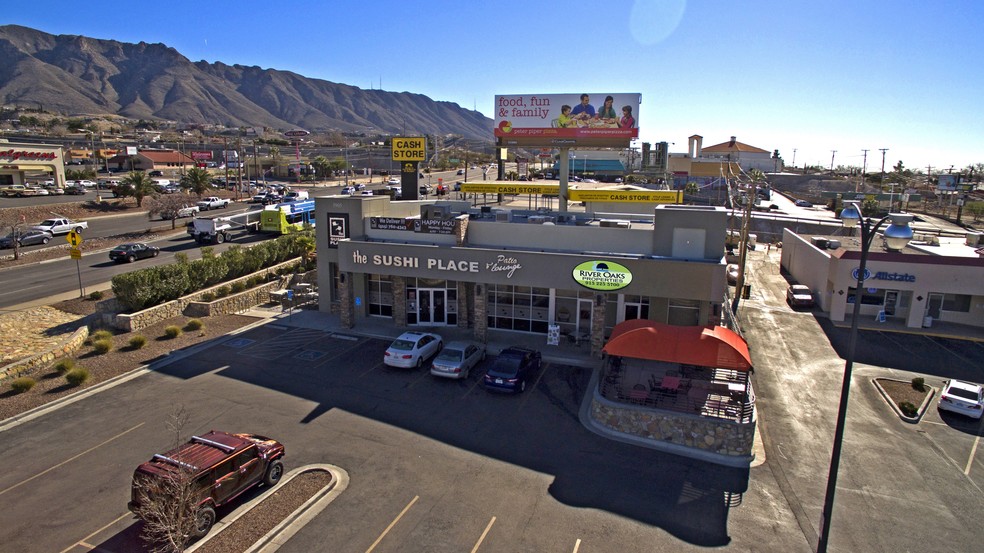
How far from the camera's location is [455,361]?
22.2 metres

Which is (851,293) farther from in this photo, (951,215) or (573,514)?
(951,215)

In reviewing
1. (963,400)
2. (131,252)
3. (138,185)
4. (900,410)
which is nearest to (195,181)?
(138,185)

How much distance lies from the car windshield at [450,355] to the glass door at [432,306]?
592cm

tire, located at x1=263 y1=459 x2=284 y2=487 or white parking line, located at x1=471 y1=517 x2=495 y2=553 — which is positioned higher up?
tire, located at x1=263 y1=459 x2=284 y2=487

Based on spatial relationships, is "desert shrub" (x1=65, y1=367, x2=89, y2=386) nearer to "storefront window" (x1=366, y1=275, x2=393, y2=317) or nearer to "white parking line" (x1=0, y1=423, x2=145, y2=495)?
"white parking line" (x1=0, y1=423, x2=145, y2=495)

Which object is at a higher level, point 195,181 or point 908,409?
point 195,181

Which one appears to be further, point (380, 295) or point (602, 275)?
point (380, 295)

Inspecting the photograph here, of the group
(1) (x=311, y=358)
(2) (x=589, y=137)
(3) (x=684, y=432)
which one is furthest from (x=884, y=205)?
(1) (x=311, y=358)

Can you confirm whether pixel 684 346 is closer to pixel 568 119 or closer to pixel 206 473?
pixel 206 473

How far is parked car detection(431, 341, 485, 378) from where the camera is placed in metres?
22.1

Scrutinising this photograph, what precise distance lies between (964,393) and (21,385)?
3659cm

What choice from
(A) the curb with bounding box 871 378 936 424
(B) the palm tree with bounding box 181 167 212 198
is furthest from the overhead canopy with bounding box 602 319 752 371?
(B) the palm tree with bounding box 181 167 212 198

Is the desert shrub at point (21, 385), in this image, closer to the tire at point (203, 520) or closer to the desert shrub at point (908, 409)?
the tire at point (203, 520)

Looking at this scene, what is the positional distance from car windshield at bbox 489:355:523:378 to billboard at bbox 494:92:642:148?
16693 millimetres
